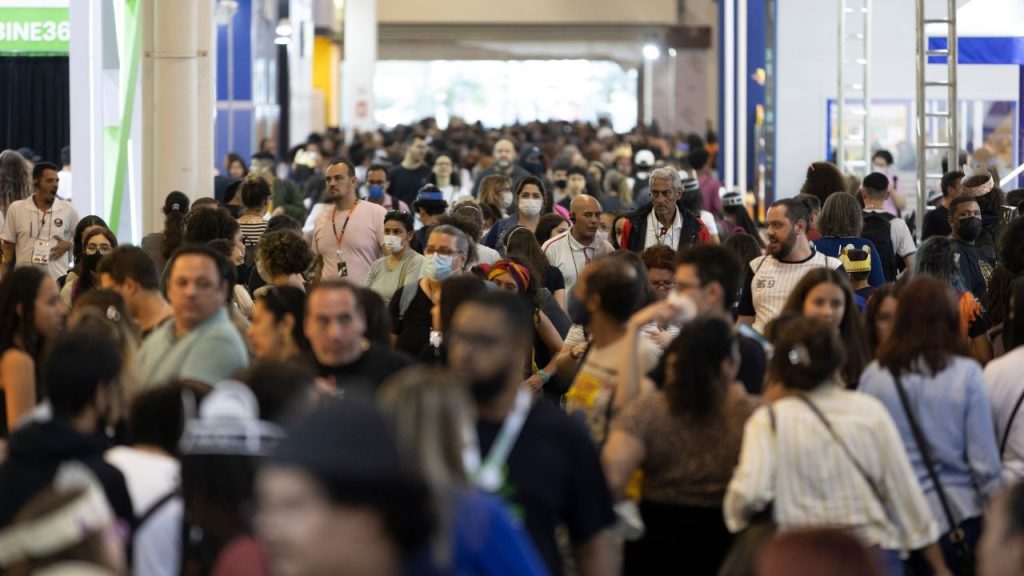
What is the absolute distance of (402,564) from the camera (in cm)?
212

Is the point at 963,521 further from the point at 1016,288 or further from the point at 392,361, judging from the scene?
the point at 392,361

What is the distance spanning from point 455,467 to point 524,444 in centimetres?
128

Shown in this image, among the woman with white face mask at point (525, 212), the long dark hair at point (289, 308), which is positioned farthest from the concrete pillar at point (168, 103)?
the long dark hair at point (289, 308)

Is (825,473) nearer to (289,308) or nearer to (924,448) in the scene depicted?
(924,448)

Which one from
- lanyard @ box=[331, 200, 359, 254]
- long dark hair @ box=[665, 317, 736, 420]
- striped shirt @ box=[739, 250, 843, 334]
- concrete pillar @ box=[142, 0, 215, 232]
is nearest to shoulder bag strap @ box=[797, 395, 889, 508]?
long dark hair @ box=[665, 317, 736, 420]

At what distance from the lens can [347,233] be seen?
10359 mm

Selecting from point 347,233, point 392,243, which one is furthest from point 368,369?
point 347,233

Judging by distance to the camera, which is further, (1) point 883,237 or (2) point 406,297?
(1) point 883,237

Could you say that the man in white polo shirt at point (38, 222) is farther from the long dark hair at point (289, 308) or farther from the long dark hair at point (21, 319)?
the long dark hair at point (289, 308)

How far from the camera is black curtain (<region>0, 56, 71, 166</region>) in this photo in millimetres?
17125

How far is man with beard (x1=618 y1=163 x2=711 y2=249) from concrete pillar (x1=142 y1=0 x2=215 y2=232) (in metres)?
5.96

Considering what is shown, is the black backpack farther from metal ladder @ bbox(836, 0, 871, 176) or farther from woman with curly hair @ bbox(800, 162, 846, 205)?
metal ladder @ bbox(836, 0, 871, 176)

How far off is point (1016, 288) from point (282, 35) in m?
27.7

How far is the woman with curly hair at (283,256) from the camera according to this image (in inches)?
297
